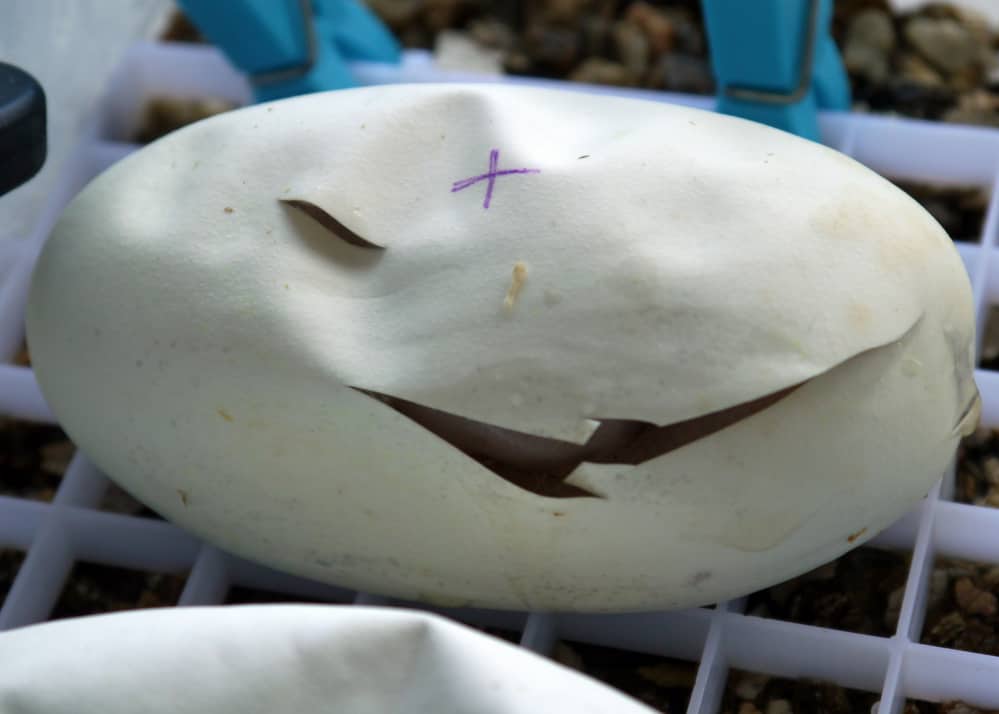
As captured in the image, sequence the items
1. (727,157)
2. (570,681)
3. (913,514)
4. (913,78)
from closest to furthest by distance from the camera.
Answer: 1. (570,681)
2. (727,157)
3. (913,514)
4. (913,78)

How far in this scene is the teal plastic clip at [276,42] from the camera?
98 cm

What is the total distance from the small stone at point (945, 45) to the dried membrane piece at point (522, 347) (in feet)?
1.52

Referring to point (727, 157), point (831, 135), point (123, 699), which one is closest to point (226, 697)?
point (123, 699)

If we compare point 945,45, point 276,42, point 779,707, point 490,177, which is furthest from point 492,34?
point 779,707

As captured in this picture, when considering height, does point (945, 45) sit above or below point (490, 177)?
below

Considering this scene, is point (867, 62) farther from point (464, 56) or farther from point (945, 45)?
point (464, 56)

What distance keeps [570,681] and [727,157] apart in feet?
0.88

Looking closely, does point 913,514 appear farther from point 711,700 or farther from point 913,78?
point 913,78

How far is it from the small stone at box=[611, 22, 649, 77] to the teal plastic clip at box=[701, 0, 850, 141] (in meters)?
0.19

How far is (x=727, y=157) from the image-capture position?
701mm

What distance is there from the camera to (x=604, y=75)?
1.13 m

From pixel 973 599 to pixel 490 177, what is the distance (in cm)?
37

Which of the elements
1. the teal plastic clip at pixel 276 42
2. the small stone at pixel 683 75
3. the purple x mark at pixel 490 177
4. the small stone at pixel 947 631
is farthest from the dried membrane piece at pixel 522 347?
the small stone at pixel 683 75

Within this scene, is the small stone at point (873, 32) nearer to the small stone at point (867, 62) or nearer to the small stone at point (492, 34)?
the small stone at point (867, 62)
